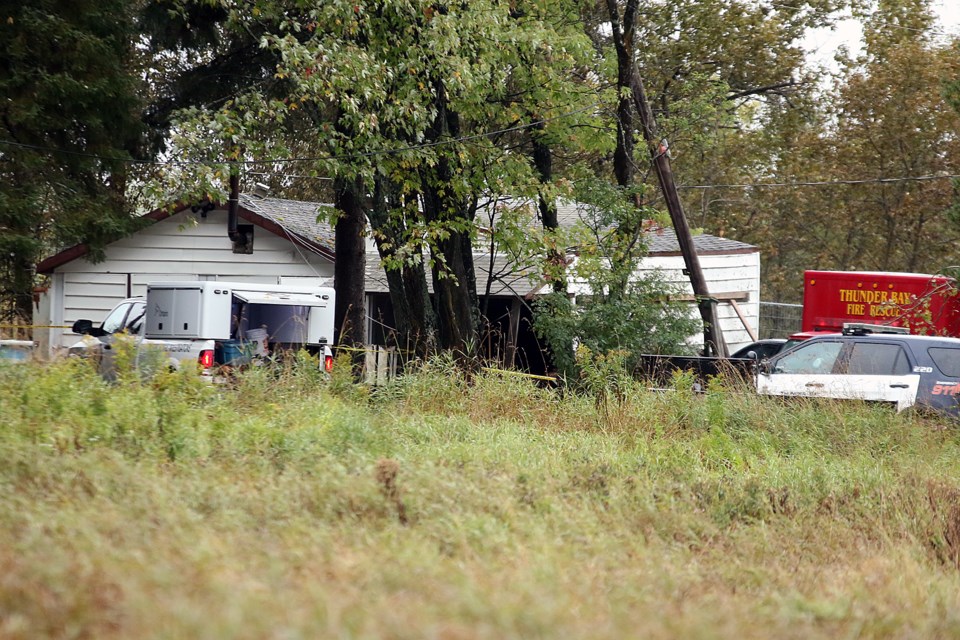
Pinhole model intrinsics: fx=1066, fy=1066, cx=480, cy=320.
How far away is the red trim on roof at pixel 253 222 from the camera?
2100 centimetres

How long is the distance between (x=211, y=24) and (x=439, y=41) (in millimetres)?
5283

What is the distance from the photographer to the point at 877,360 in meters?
13.7

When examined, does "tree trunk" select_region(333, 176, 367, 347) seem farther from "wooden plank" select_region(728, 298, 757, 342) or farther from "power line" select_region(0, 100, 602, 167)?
"wooden plank" select_region(728, 298, 757, 342)

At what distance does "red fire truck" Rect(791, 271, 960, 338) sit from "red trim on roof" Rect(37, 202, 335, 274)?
373 inches

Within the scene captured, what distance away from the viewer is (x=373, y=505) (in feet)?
21.8

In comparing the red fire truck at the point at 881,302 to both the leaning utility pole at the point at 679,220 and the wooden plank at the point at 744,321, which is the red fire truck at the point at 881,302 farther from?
the wooden plank at the point at 744,321

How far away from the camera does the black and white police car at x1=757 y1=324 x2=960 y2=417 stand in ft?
43.1

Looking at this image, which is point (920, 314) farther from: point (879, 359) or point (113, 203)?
point (113, 203)

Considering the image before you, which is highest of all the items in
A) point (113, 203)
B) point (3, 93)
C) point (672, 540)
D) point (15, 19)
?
point (15, 19)

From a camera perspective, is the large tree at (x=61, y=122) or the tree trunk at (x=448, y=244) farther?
the large tree at (x=61, y=122)

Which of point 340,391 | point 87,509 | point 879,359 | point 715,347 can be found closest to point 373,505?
point 87,509

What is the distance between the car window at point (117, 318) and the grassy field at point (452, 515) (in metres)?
6.22

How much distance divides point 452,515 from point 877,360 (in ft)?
29.2

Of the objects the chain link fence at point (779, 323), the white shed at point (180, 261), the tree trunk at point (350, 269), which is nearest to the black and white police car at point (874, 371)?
the tree trunk at point (350, 269)
